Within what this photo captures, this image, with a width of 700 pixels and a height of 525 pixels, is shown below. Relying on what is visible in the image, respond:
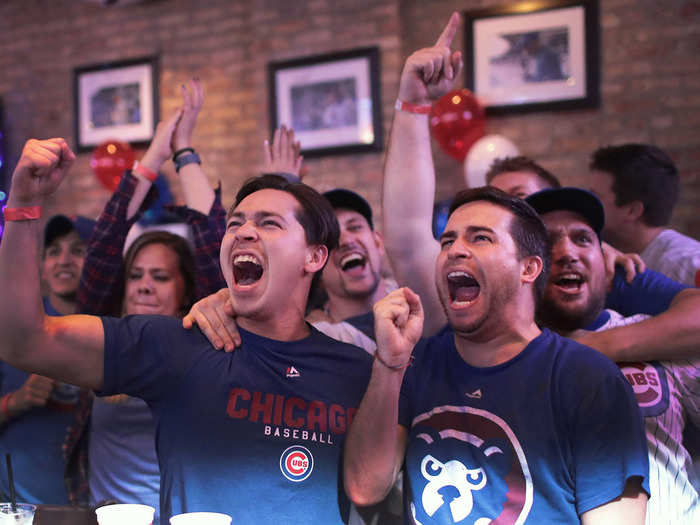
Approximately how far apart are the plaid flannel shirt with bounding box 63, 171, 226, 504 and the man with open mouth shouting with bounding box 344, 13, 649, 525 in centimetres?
80

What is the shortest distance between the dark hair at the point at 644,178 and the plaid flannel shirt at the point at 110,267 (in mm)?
1512

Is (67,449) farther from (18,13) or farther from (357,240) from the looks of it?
(18,13)

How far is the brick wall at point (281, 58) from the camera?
3.72 metres

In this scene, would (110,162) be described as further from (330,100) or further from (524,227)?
(524,227)

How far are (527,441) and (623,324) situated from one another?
622mm

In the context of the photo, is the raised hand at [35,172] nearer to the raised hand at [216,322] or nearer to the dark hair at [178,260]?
the raised hand at [216,322]

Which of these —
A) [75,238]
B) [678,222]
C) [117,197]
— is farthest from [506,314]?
[678,222]

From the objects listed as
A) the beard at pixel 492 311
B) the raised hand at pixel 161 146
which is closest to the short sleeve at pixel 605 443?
the beard at pixel 492 311

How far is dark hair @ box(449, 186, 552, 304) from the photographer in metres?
1.58

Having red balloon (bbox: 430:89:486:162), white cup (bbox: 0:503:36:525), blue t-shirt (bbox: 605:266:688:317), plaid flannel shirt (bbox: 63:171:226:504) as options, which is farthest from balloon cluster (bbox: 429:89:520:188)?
white cup (bbox: 0:503:36:525)

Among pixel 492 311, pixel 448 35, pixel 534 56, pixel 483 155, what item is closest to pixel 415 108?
pixel 448 35

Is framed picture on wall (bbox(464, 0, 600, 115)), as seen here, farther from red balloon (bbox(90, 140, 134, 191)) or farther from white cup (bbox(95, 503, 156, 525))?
white cup (bbox(95, 503, 156, 525))

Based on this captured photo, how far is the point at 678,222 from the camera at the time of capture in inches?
145

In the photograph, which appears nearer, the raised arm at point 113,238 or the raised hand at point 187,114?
the raised arm at point 113,238
